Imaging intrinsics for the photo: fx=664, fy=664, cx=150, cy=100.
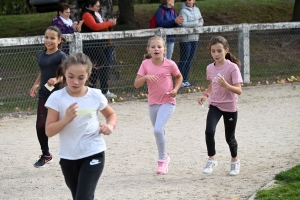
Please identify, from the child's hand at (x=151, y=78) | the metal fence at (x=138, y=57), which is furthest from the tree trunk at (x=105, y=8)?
the child's hand at (x=151, y=78)

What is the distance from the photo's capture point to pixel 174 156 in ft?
26.7

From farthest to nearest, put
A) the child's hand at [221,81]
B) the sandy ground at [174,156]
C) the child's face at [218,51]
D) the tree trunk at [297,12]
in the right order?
1. the tree trunk at [297,12]
2. the child's face at [218,51]
3. the sandy ground at [174,156]
4. the child's hand at [221,81]

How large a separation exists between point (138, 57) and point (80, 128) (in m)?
8.65

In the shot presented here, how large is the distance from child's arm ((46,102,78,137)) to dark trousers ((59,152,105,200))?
0.86ft

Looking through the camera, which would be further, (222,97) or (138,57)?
(138,57)

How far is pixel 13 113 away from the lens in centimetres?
1161

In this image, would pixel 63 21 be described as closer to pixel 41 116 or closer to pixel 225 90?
pixel 41 116

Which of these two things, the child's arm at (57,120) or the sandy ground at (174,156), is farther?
the sandy ground at (174,156)

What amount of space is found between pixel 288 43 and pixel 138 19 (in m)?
7.66

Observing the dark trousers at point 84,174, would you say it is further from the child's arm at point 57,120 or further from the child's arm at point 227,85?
the child's arm at point 227,85

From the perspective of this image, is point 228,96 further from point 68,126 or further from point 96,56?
point 96,56

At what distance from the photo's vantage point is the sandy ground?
21.7ft

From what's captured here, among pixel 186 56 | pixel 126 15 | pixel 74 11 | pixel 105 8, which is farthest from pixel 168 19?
pixel 126 15

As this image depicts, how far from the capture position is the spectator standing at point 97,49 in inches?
487
